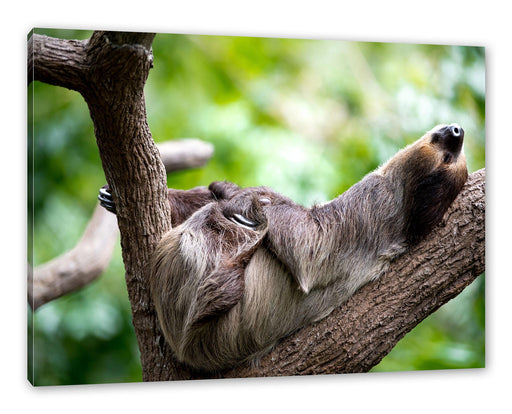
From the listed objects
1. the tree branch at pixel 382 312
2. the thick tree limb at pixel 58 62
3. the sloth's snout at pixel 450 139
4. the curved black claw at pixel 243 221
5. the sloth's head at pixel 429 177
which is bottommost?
the tree branch at pixel 382 312

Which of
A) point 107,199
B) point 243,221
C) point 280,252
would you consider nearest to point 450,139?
point 280,252

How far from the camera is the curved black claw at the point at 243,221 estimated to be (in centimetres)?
361

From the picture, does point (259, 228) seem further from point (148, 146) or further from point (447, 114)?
point (447, 114)

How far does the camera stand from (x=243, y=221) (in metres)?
3.61

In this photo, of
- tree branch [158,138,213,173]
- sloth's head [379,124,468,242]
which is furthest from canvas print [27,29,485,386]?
tree branch [158,138,213,173]

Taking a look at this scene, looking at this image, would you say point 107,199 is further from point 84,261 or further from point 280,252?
point 84,261

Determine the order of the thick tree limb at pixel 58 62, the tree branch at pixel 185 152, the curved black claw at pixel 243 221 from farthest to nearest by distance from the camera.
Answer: the tree branch at pixel 185 152, the curved black claw at pixel 243 221, the thick tree limb at pixel 58 62

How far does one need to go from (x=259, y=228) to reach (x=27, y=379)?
5.45ft

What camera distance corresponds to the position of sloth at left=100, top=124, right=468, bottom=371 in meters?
3.49

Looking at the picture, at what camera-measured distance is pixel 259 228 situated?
11.9ft

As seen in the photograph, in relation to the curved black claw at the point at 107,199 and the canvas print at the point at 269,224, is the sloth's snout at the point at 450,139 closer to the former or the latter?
the canvas print at the point at 269,224

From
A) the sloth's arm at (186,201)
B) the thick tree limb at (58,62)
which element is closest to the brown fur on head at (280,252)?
the sloth's arm at (186,201)

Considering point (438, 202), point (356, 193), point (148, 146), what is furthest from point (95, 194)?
point (438, 202)

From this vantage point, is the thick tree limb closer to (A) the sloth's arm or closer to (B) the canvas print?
(B) the canvas print
